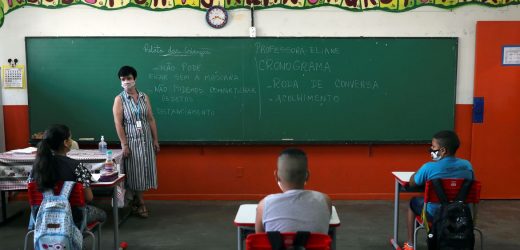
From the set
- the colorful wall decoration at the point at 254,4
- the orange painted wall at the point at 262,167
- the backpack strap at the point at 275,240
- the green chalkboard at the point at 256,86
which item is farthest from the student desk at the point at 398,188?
Answer: the colorful wall decoration at the point at 254,4

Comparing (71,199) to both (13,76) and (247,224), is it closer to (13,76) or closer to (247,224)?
(247,224)

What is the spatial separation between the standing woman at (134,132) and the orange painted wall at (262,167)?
2.09 feet

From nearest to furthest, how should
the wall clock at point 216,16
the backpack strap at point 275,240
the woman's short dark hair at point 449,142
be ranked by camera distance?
the backpack strap at point 275,240 → the woman's short dark hair at point 449,142 → the wall clock at point 216,16

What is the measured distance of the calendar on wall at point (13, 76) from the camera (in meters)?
5.03

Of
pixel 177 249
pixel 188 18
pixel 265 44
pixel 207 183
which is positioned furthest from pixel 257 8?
pixel 177 249

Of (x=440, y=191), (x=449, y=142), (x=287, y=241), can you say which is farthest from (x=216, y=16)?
(x=287, y=241)

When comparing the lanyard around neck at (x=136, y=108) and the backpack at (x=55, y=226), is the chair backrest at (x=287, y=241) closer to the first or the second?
the backpack at (x=55, y=226)

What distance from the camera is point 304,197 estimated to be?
2047mm

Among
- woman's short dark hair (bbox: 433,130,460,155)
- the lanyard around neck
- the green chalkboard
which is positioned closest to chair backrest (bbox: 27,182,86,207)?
the lanyard around neck

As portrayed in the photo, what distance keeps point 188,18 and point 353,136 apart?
2256mm

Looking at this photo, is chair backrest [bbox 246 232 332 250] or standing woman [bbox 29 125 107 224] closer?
chair backrest [bbox 246 232 332 250]

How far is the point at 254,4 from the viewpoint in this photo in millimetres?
4988

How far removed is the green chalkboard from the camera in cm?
498

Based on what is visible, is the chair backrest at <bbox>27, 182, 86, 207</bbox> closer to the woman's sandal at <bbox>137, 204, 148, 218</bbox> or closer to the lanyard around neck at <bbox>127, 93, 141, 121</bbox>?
the lanyard around neck at <bbox>127, 93, 141, 121</bbox>
